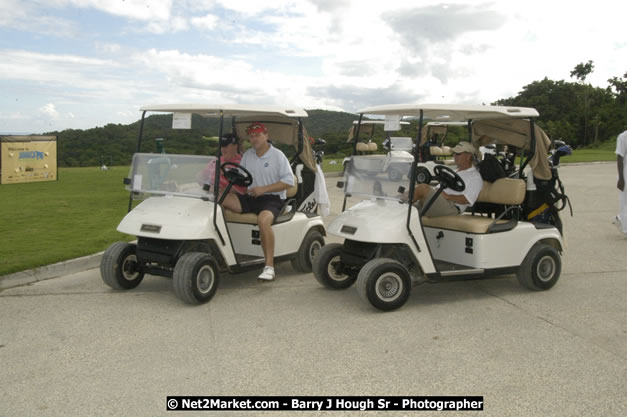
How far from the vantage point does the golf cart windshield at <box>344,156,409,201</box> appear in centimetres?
580

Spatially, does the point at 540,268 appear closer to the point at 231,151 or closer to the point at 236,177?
the point at 236,177

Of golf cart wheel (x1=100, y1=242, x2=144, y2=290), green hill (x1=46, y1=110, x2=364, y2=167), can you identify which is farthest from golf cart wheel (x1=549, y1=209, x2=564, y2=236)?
green hill (x1=46, y1=110, x2=364, y2=167)

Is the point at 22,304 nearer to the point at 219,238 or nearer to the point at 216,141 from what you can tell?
the point at 219,238

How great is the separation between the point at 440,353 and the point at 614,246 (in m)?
5.23

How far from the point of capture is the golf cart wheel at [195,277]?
553 cm

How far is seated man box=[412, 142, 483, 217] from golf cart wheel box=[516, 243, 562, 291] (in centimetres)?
77

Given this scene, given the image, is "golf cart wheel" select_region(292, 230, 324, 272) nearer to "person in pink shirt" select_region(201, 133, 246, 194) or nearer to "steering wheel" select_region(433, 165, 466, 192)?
"person in pink shirt" select_region(201, 133, 246, 194)

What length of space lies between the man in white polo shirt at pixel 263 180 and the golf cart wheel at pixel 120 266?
1.08 meters

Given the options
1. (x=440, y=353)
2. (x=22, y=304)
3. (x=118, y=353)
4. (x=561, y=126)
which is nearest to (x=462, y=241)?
(x=440, y=353)

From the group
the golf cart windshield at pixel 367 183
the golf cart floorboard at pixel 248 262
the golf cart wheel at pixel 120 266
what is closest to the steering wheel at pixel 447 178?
the golf cart windshield at pixel 367 183

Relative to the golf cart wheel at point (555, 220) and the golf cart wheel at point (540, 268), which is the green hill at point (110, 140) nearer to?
the golf cart wheel at point (555, 220)

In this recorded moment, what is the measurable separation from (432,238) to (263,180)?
190cm

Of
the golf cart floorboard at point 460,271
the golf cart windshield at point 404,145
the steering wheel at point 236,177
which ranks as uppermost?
the golf cart windshield at point 404,145

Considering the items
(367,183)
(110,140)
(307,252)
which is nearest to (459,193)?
(367,183)
